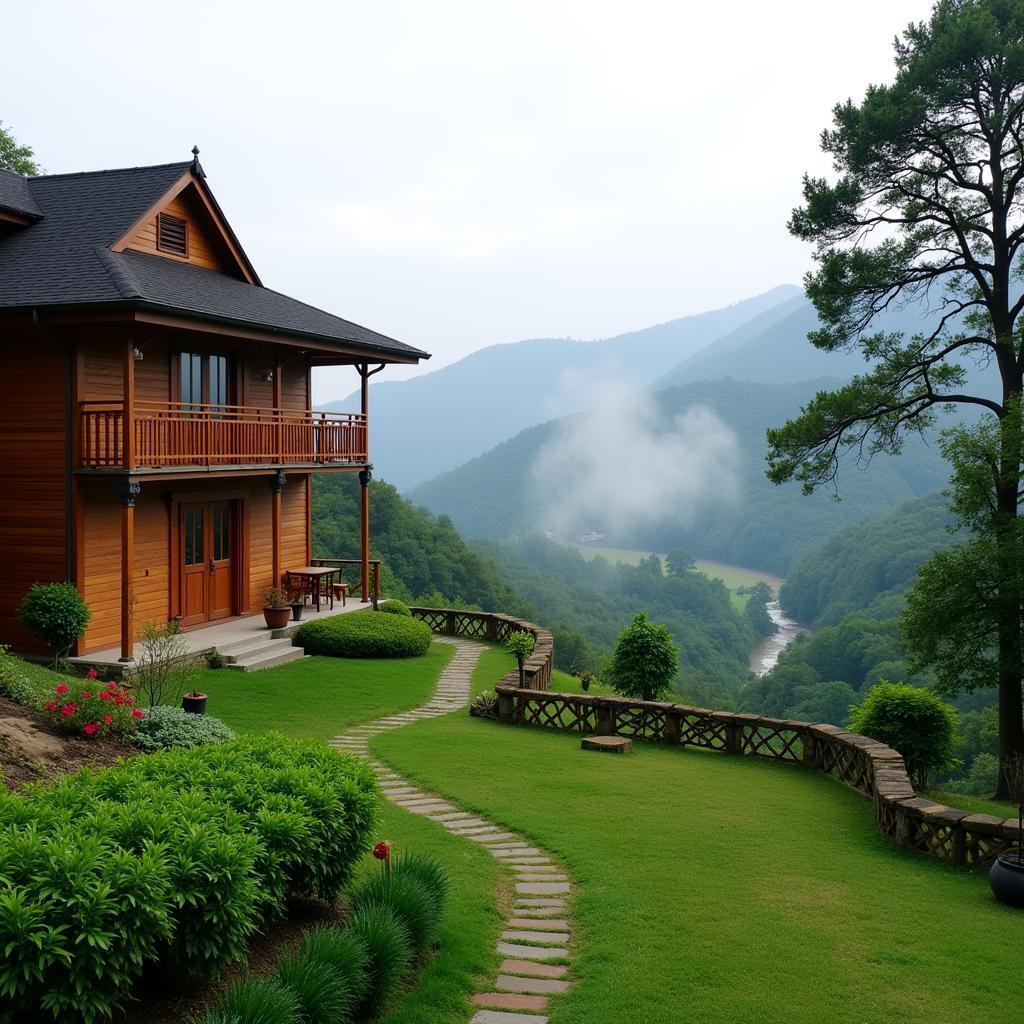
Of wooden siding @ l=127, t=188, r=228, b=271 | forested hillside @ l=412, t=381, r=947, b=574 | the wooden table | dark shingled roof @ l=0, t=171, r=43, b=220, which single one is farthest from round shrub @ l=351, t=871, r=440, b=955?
forested hillside @ l=412, t=381, r=947, b=574

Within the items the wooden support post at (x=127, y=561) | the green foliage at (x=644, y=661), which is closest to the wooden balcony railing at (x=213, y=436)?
the wooden support post at (x=127, y=561)

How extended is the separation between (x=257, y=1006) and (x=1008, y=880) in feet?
21.6

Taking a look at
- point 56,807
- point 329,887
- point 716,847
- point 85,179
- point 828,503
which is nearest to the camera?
point 56,807

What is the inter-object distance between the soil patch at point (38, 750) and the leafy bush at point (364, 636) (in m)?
11.0

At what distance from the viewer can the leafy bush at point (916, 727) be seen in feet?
47.7

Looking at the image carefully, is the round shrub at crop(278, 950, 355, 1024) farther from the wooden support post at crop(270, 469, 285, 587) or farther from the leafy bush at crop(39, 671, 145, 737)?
the wooden support post at crop(270, 469, 285, 587)

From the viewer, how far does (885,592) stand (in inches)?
2308

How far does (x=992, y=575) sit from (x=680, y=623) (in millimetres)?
64609

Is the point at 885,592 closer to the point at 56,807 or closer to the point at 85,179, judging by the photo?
the point at 85,179

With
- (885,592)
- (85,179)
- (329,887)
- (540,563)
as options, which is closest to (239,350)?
(85,179)

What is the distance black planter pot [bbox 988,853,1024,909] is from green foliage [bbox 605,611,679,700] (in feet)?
34.2

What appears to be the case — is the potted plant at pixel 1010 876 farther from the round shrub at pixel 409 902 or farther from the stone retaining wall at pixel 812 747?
the round shrub at pixel 409 902

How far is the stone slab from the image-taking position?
14727mm

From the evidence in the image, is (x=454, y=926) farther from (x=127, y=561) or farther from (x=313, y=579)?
(x=313, y=579)
